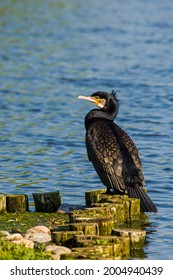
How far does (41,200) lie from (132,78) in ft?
39.8

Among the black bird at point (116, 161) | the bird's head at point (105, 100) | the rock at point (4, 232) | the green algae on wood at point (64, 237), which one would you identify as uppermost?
the bird's head at point (105, 100)

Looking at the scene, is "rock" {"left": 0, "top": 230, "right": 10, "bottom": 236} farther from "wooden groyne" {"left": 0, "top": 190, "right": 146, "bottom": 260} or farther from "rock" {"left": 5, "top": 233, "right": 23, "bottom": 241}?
"wooden groyne" {"left": 0, "top": 190, "right": 146, "bottom": 260}

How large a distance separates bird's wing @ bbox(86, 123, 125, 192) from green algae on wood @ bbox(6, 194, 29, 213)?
932 mm

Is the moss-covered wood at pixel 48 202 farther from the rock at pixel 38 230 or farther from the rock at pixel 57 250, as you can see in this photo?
the rock at pixel 57 250

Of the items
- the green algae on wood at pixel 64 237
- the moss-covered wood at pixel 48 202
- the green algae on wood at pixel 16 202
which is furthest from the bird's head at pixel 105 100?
the green algae on wood at pixel 64 237

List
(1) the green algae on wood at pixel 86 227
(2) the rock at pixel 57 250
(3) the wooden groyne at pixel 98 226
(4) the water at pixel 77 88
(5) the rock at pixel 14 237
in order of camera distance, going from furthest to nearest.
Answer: (4) the water at pixel 77 88 → (1) the green algae on wood at pixel 86 227 → (5) the rock at pixel 14 237 → (3) the wooden groyne at pixel 98 226 → (2) the rock at pixel 57 250

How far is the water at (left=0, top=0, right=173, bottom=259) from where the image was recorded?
1260 centimetres

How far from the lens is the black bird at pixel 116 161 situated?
10469 millimetres

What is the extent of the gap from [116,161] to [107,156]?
0.12 m

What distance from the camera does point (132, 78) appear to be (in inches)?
878

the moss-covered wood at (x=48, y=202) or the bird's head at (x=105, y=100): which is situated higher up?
the bird's head at (x=105, y=100)
